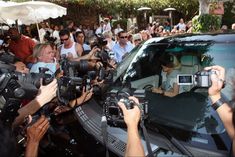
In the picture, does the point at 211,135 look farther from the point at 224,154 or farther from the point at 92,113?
the point at 92,113

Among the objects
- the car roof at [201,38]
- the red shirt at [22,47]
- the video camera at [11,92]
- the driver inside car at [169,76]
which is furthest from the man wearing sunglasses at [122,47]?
the video camera at [11,92]

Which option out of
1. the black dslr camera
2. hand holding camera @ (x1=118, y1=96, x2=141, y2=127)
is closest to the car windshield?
the black dslr camera

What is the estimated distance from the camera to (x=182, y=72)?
3377mm

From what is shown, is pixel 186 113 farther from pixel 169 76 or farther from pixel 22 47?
pixel 22 47

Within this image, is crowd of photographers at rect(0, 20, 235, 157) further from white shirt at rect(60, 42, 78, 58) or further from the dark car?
white shirt at rect(60, 42, 78, 58)

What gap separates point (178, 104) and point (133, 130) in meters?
0.91

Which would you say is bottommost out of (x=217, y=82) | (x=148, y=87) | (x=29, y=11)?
(x=148, y=87)

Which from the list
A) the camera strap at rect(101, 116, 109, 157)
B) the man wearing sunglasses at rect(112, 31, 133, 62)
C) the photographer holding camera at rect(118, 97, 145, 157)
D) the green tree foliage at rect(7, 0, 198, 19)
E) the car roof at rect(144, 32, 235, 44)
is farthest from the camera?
the green tree foliage at rect(7, 0, 198, 19)

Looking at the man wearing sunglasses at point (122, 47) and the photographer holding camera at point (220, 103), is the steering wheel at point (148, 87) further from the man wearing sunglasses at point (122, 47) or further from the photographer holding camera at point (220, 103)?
the man wearing sunglasses at point (122, 47)

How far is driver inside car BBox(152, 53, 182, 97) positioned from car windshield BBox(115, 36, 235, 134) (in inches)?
1.5

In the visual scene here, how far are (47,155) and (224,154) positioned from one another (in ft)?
4.79

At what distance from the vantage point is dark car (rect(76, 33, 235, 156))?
2.45 meters

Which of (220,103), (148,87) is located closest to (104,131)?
(220,103)

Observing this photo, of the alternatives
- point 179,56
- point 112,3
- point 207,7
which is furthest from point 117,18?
point 179,56
